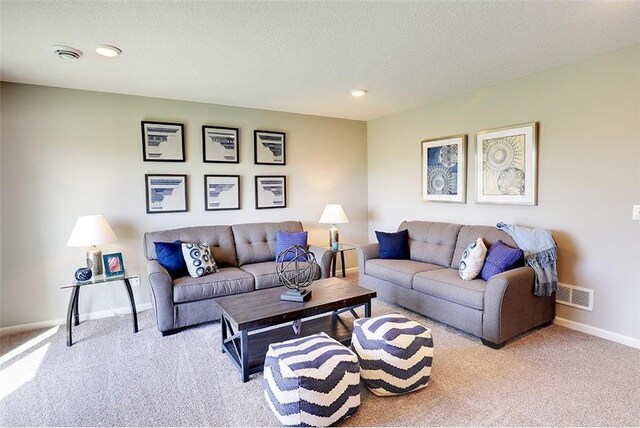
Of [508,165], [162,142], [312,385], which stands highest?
[162,142]

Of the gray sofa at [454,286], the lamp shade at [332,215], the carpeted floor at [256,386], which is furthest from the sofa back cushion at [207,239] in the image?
the gray sofa at [454,286]

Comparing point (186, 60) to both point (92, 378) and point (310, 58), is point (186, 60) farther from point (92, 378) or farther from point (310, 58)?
point (92, 378)

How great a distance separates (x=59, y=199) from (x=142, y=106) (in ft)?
4.12

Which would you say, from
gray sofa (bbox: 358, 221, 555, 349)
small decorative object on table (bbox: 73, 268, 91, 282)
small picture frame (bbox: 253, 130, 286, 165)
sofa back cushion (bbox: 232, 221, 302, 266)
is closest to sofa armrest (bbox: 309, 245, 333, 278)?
gray sofa (bbox: 358, 221, 555, 349)

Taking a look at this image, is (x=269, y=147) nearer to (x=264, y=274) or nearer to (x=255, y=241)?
(x=255, y=241)

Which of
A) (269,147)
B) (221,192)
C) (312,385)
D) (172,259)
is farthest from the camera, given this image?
(269,147)

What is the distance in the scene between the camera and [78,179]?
137 inches

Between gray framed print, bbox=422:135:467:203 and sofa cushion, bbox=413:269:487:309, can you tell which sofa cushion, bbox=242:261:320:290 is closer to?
sofa cushion, bbox=413:269:487:309

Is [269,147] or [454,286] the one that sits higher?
[269,147]

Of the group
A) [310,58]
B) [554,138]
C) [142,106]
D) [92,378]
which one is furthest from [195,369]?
[554,138]

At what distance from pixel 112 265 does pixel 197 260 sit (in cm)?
78

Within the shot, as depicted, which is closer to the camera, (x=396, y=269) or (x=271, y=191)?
(x=396, y=269)

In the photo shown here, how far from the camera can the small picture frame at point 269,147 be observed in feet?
14.5

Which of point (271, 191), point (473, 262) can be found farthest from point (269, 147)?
point (473, 262)
